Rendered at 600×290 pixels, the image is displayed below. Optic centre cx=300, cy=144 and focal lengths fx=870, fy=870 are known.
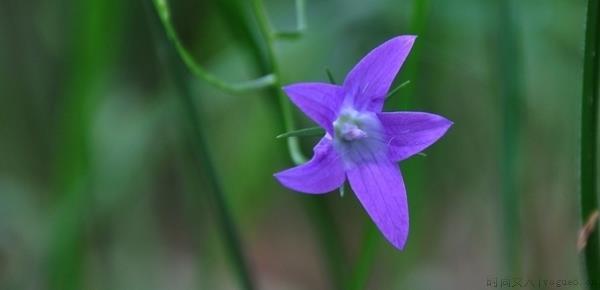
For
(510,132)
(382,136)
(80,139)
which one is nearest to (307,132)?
(382,136)

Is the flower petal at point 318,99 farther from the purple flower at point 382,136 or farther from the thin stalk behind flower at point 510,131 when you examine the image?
the thin stalk behind flower at point 510,131

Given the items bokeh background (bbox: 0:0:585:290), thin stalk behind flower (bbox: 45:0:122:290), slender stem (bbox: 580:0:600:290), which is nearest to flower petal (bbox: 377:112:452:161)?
slender stem (bbox: 580:0:600:290)

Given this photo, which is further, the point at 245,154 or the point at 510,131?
the point at 245,154

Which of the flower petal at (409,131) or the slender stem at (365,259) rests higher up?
the flower petal at (409,131)

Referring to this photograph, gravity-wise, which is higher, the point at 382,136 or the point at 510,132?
the point at 382,136

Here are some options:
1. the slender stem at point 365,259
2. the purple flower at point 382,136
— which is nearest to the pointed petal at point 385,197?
the purple flower at point 382,136

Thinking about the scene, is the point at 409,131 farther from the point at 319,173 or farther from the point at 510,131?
the point at 510,131

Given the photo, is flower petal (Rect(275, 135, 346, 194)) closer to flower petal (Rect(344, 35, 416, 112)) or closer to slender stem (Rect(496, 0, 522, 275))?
flower petal (Rect(344, 35, 416, 112))

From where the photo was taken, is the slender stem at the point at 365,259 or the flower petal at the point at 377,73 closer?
the flower petal at the point at 377,73
